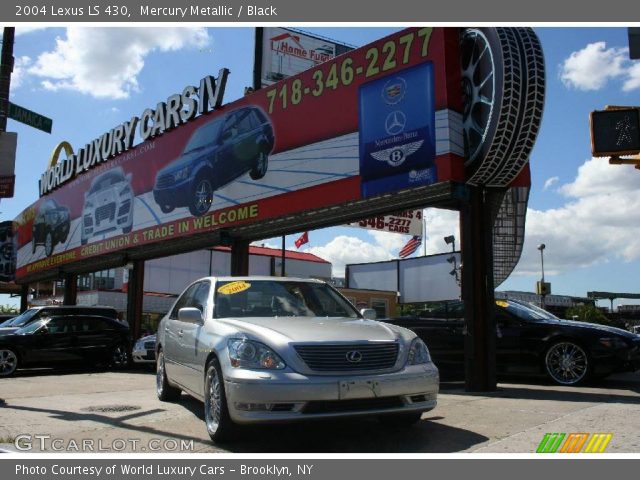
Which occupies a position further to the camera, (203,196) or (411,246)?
(411,246)

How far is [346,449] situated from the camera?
5055 mm

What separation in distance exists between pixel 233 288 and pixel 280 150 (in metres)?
7.55

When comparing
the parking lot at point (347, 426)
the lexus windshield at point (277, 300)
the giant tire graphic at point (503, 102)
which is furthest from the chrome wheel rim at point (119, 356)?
the giant tire graphic at point (503, 102)

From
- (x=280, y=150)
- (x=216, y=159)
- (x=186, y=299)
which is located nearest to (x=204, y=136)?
(x=216, y=159)

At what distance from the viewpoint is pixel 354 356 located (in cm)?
512

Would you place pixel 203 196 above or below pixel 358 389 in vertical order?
above

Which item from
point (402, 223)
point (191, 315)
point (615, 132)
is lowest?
point (191, 315)

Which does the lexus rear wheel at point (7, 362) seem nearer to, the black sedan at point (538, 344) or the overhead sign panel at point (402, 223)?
the black sedan at point (538, 344)

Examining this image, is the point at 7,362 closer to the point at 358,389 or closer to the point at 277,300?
the point at 277,300

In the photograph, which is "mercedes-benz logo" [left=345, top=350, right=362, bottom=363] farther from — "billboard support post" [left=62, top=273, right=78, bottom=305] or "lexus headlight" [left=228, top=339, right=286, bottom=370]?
"billboard support post" [left=62, top=273, right=78, bottom=305]

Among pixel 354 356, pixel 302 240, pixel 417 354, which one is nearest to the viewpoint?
pixel 354 356

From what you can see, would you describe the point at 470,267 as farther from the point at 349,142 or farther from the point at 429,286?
the point at 429,286

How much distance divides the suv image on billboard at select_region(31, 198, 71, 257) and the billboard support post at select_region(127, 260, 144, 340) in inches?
227

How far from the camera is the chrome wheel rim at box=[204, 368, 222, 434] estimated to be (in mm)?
5363
